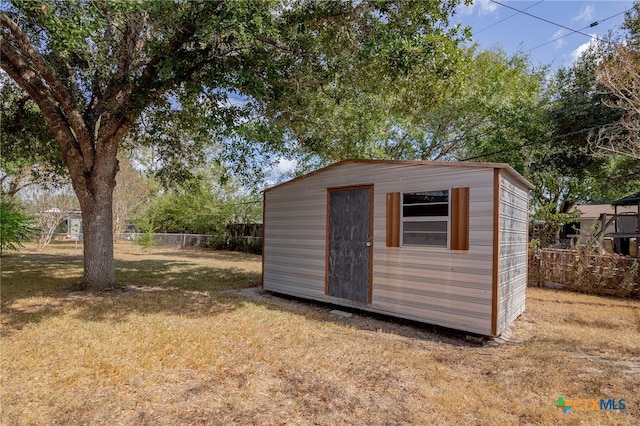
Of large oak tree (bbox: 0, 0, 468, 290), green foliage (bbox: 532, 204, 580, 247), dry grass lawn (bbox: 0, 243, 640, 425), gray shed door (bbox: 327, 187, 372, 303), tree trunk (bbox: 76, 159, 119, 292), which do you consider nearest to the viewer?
dry grass lawn (bbox: 0, 243, 640, 425)

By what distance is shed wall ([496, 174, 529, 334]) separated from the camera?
15.1ft

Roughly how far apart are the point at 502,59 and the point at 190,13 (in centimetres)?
1413

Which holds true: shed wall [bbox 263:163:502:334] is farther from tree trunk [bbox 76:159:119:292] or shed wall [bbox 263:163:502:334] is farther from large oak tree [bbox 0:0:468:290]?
tree trunk [bbox 76:159:119:292]

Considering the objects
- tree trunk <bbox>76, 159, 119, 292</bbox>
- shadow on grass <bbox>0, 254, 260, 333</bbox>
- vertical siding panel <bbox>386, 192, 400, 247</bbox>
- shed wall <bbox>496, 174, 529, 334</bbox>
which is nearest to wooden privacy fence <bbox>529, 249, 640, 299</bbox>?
shed wall <bbox>496, 174, 529, 334</bbox>

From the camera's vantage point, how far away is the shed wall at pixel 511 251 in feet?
15.1

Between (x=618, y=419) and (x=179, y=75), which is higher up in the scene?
(x=179, y=75)

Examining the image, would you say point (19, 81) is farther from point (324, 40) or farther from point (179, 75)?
point (324, 40)

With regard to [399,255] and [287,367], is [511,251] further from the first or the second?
[287,367]

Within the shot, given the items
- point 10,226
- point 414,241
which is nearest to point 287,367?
point 414,241

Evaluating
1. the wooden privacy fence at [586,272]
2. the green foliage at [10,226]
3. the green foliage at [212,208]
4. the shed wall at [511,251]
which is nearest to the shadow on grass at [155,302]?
the shed wall at [511,251]

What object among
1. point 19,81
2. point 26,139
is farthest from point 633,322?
point 26,139

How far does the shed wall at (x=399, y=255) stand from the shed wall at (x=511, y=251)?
26 centimetres

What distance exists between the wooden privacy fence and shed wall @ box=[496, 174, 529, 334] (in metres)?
2.75

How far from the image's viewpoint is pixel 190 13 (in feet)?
16.2
